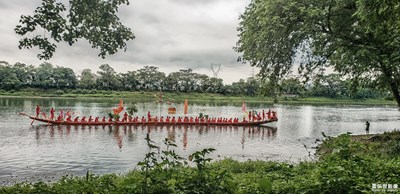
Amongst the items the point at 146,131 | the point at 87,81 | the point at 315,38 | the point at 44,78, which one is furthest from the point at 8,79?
the point at 315,38

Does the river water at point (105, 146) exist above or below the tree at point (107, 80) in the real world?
below

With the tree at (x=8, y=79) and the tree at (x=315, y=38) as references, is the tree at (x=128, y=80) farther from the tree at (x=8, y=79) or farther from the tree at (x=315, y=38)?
the tree at (x=315, y=38)

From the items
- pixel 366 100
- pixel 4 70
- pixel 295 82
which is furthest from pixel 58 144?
pixel 366 100

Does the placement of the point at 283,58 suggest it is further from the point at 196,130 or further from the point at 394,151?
the point at 196,130

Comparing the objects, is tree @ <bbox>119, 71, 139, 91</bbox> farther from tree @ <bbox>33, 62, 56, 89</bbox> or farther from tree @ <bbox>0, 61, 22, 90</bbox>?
tree @ <bbox>0, 61, 22, 90</bbox>

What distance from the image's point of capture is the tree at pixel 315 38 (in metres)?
14.7

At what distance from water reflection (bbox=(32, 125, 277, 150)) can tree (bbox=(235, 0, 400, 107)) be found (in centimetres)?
1255

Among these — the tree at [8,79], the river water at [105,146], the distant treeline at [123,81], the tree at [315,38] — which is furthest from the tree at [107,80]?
the tree at [315,38]

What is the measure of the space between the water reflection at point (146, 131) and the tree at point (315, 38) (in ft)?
41.2

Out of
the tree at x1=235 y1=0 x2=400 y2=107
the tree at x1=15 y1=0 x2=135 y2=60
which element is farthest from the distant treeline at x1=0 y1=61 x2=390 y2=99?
the tree at x1=15 y1=0 x2=135 y2=60

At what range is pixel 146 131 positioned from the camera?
36281mm

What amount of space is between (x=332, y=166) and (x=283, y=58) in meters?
11.8

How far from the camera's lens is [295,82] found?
1930 centimetres

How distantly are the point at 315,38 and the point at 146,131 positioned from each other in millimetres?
22678
